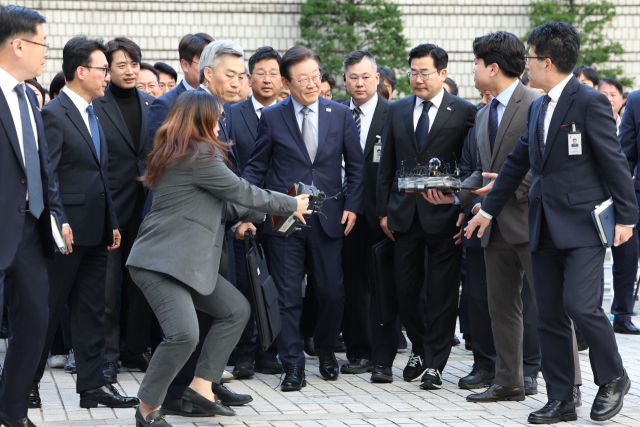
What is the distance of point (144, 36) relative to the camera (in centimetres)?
2056

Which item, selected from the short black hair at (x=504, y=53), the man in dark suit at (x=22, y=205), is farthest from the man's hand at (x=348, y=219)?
the man in dark suit at (x=22, y=205)

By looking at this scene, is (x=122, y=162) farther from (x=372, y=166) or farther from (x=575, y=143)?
(x=575, y=143)

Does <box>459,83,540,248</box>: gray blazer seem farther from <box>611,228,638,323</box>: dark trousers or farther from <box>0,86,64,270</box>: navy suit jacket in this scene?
<box>611,228,638,323</box>: dark trousers

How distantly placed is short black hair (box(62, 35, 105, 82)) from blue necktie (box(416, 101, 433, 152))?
2292mm

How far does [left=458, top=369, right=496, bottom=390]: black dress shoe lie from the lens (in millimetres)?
6012

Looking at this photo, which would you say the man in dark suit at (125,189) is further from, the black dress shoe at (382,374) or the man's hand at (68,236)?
the black dress shoe at (382,374)

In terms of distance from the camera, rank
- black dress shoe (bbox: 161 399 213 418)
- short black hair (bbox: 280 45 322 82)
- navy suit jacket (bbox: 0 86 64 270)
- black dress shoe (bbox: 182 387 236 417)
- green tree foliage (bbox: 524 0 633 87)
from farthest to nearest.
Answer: green tree foliage (bbox: 524 0 633 87)
short black hair (bbox: 280 45 322 82)
black dress shoe (bbox: 161 399 213 418)
black dress shoe (bbox: 182 387 236 417)
navy suit jacket (bbox: 0 86 64 270)

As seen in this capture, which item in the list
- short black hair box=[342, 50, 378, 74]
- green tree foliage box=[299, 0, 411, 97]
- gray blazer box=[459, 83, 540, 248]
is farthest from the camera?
green tree foliage box=[299, 0, 411, 97]

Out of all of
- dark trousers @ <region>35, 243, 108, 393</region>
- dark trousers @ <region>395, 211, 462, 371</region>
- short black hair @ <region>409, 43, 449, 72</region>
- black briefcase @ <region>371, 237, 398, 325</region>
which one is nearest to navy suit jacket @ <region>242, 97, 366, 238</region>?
black briefcase @ <region>371, 237, 398, 325</region>

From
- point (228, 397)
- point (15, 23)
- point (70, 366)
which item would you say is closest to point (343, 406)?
point (228, 397)

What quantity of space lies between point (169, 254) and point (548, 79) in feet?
7.98

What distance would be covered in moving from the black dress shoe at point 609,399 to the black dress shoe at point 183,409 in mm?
2241

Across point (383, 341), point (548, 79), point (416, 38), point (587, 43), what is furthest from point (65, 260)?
point (587, 43)

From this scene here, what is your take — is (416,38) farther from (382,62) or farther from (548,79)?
(548,79)
